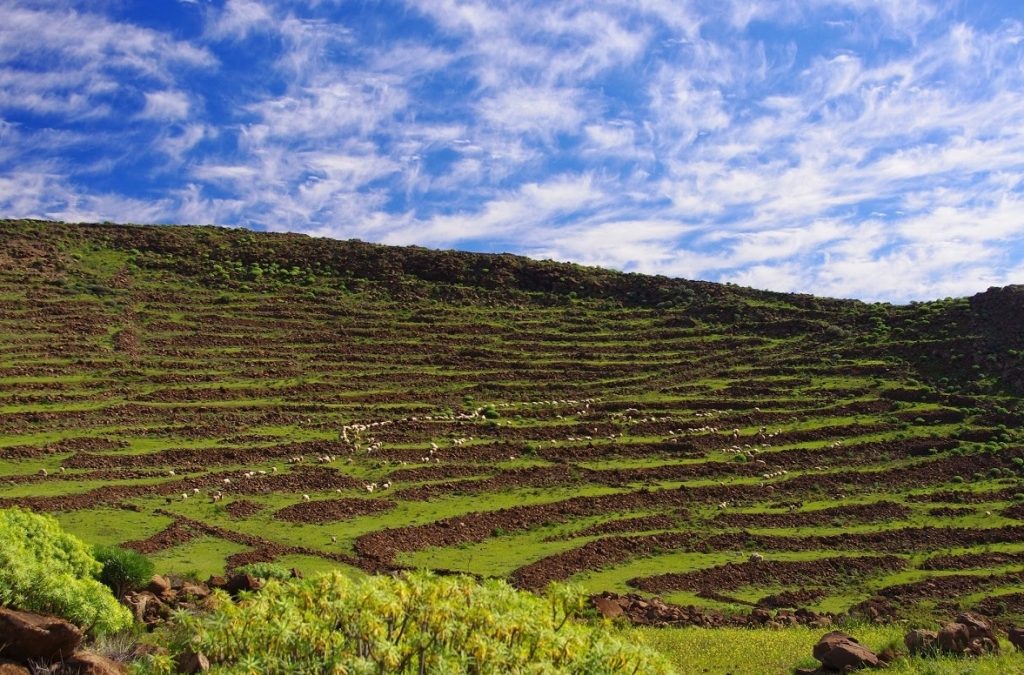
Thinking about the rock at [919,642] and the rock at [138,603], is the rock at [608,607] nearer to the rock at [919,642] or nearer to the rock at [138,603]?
the rock at [919,642]

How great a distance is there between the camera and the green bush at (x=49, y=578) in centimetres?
1234

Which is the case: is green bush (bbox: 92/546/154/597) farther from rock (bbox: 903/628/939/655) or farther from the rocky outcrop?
rock (bbox: 903/628/939/655)

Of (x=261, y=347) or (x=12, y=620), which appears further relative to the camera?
(x=261, y=347)

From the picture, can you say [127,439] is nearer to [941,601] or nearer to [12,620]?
[12,620]

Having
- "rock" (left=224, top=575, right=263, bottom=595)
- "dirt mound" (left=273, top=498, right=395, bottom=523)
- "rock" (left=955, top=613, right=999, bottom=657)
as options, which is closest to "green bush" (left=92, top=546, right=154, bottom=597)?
"rock" (left=224, top=575, right=263, bottom=595)

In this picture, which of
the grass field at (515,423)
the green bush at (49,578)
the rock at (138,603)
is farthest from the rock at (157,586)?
the grass field at (515,423)

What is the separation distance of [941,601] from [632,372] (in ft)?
99.7

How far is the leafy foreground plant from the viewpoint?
327 inches

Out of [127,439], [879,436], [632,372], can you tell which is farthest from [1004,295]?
[127,439]

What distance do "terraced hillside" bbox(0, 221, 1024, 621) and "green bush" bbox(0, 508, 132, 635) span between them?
1039 centimetres

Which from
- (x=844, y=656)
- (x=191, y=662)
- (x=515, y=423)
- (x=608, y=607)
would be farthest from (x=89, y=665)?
(x=515, y=423)

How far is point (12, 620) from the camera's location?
35.9ft

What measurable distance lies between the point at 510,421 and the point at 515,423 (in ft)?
1.36

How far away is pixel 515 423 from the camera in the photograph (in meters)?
45.8
